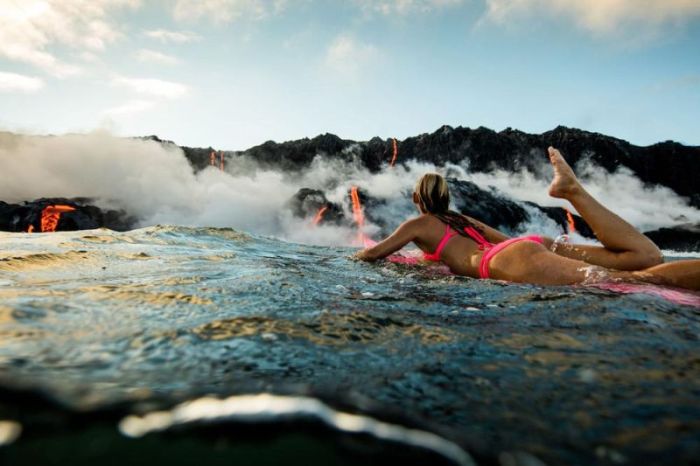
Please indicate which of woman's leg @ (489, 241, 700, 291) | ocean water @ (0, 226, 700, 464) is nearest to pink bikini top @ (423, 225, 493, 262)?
woman's leg @ (489, 241, 700, 291)

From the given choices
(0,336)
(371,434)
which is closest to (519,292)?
(371,434)

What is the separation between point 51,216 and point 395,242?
40573 millimetres

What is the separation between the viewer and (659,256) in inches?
154

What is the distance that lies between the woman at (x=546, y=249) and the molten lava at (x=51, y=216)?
130 feet

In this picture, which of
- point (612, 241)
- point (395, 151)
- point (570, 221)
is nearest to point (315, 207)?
point (395, 151)

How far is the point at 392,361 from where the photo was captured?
183 centimetres

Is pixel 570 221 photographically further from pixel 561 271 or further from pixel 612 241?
pixel 561 271

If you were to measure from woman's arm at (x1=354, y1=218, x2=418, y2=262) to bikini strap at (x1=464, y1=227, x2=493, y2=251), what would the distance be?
648 mm

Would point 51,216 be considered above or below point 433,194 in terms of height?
below

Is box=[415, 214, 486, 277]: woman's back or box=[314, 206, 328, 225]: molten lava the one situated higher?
box=[415, 214, 486, 277]: woman's back

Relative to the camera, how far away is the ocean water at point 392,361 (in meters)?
1.27

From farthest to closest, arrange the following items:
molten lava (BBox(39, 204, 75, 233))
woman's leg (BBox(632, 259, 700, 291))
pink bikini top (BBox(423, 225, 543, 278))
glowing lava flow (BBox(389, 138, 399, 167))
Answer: glowing lava flow (BBox(389, 138, 399, 167))
molten lava (BBox(39, 204, 75, 233))
pink bikini top (BBox(423, 225, 543, 278))
woman's leg (BBox(632, 259, 700, 291))

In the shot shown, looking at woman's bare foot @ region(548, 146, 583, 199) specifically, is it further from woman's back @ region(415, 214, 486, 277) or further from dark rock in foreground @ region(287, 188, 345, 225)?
dark rock in foreground @ region(287, 188, 345, 225)

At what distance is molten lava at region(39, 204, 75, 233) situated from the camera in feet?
116
